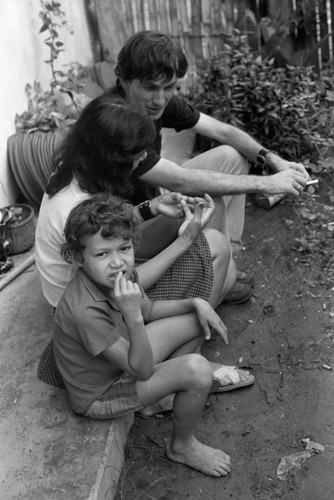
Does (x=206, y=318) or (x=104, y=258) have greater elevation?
(x=104, y=258)

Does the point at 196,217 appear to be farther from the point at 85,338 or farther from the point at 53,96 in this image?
the point at 53,96

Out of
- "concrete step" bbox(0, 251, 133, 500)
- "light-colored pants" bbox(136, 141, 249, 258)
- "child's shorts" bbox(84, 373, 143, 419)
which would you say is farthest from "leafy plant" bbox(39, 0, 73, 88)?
"child's shorts" bbox(84, 373, 143, 419)

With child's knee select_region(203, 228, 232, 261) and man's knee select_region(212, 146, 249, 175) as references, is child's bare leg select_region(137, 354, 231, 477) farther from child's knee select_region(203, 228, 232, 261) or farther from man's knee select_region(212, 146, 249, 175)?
man's knee select_region(212, 146, 249, 175)

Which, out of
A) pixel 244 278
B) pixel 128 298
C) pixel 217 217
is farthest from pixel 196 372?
pixel 244 278

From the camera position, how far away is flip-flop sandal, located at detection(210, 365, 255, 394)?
9.29 feet

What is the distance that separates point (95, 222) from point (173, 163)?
3.04 ft

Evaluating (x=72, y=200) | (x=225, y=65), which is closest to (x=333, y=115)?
(x=225, y=65)

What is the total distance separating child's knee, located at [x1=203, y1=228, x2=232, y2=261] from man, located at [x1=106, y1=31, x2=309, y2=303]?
6.8 inches

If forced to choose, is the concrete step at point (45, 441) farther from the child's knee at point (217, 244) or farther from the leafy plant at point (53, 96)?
the leafy plant at point (53, 96)

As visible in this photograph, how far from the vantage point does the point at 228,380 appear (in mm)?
2838

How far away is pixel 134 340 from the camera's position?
210 cm

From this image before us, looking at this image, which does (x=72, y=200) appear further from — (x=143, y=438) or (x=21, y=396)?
(x=143, y=438)

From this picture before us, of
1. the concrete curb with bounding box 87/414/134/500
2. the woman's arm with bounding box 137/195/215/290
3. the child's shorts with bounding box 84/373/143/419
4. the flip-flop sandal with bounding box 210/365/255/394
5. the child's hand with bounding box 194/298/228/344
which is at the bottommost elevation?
the flip-flop sandal with bounding box 210/365/255/394

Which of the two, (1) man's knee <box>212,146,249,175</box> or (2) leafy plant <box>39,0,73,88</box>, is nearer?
(1) man's knee <box>212,146,249,175</box>
